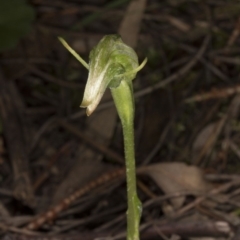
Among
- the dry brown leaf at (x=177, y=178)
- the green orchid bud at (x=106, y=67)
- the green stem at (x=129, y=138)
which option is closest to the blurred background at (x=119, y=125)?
the dry brown leaf at (x=177, y=178)

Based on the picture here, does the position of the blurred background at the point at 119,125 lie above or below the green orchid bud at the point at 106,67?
above

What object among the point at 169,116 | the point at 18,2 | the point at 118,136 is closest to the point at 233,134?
the point at 169,116

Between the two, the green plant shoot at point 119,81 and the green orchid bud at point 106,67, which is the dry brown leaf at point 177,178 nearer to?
the green plant shoot at point 119,81

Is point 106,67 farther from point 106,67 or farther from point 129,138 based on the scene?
point 129,138

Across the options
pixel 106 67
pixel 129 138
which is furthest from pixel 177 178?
pixel 106 67

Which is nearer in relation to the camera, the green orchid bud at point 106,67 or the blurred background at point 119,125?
the green orchid bud at point 106,67

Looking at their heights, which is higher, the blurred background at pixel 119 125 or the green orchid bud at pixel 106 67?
the blurred background at pixel 119 125

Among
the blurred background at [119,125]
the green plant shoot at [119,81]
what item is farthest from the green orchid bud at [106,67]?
the blurred background at [119,125]

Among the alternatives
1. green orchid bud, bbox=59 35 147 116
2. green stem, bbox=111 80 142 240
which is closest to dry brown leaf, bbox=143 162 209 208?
green stem, bbox=111 80 142 240
